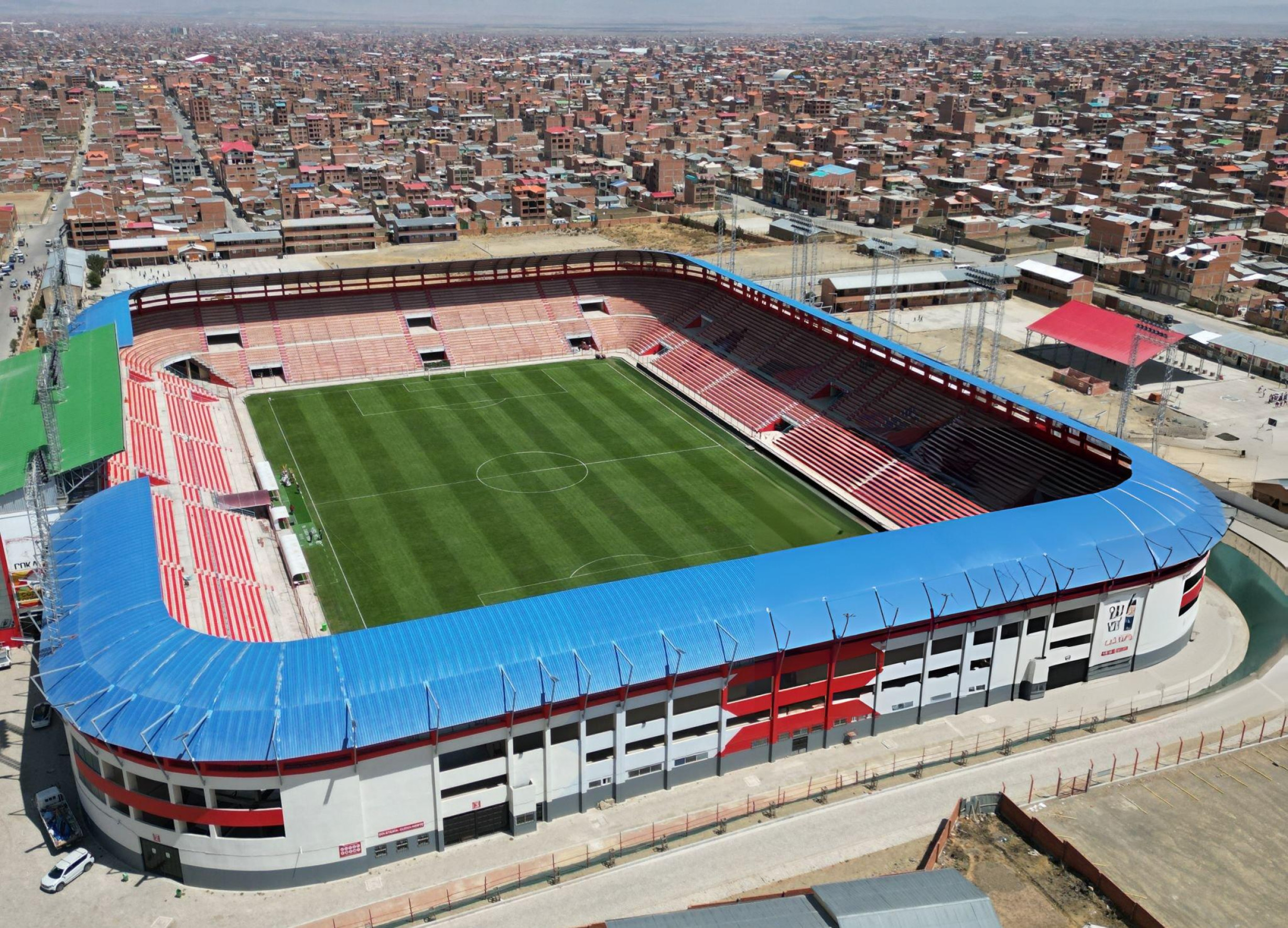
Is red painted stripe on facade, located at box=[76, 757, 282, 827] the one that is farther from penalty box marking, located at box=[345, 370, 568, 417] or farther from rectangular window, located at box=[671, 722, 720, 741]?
penalty box marking, located at box=[345, 370, 568, 417]

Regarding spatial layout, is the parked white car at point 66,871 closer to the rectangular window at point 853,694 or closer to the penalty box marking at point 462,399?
the rectangular window at point 853,694

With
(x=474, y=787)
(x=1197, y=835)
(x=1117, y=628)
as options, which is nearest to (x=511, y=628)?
(x=474, y=787)

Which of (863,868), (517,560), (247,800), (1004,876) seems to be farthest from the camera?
(517,560)

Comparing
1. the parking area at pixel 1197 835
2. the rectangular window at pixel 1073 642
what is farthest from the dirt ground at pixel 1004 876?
the rectangular window at pixel 1073 642

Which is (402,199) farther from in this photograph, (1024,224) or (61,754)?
(61,754)

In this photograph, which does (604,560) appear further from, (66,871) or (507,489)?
(66,871)

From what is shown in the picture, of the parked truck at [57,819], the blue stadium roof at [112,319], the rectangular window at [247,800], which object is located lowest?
the parked truck at [57,819]
